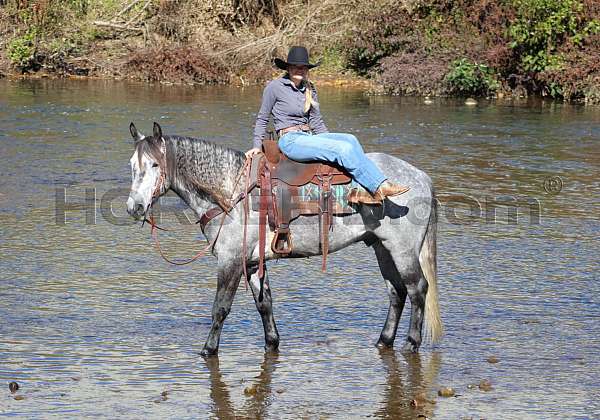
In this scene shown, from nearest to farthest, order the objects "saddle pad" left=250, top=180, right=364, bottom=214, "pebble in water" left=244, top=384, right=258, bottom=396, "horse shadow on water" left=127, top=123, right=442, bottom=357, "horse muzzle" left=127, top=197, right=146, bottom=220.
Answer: "pebble in water" left=244, top=384, right=258, bottom=396
"horse muzzle" left=127, top=197, right=146, bottom=220
"horse shadow on water" left=127, top=123, right=442, bottom=357
"saddle pad" left=250, top=180, right=364, bottom=214

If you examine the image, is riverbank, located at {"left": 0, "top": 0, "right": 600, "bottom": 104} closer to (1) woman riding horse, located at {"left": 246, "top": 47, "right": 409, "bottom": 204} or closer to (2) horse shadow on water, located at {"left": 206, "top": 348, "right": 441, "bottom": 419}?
(1) woman riding horse, located at {"left": 246, "top": 47, "right": 409, "bottom": 204}

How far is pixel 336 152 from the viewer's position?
7.84 meters

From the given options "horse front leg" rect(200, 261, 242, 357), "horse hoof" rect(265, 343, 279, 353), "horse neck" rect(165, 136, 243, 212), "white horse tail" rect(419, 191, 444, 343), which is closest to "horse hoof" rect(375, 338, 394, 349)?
"white horse tail" rect(419, 191, 444, 343)

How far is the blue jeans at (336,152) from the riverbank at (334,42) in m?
18.5

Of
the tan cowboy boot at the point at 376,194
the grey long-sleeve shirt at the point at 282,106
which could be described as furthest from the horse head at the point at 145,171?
the tan cowboy boot at the point at 376,194

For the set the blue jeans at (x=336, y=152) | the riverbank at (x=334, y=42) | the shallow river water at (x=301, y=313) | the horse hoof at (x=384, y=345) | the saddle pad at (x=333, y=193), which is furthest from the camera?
the riverbank at (x=334, y=42)

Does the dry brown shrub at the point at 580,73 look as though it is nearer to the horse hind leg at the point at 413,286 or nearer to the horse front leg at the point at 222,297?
the horse hind leg at the point at 413,286

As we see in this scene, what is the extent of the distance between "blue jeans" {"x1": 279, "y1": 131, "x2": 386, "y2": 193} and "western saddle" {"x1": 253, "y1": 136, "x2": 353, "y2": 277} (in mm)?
89

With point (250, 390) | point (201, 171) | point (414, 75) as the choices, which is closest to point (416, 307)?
point (250, 390)

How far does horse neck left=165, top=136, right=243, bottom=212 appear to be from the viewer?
7770 mm

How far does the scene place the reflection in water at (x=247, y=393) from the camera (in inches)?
270

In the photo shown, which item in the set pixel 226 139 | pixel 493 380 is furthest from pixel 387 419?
pixel 226 139

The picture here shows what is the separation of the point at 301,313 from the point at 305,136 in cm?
180

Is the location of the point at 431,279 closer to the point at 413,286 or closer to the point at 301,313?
the point at 413,286
